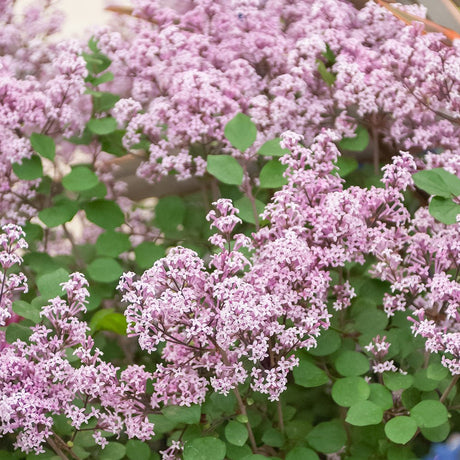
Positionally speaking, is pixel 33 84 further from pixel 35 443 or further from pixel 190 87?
pixel 35 443

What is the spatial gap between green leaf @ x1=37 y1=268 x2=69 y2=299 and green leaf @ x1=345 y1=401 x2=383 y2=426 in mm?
334

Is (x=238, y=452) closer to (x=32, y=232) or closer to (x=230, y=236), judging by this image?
(x=230, y=236)

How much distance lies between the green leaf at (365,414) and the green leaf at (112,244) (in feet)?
1.36

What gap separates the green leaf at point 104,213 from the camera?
1.17m

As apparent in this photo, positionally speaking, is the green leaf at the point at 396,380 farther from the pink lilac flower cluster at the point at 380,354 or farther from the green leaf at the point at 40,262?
the green leaf at the point at 40,262

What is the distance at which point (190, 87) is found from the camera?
3.54 ft

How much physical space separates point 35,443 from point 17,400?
0.22 ft

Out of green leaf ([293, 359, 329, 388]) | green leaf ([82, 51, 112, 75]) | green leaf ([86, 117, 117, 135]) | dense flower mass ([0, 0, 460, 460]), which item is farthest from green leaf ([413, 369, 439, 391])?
green leaf ([82, 51, 112, 75])

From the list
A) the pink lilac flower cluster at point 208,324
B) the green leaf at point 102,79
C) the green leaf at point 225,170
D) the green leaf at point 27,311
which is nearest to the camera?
the pink lilac flower cluster at point 208,324

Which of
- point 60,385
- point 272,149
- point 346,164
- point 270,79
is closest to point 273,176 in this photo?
point 272,149

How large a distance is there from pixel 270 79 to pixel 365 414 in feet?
1.96

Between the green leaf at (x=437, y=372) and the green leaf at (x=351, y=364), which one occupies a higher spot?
the green leaf at (x=437, y=372)

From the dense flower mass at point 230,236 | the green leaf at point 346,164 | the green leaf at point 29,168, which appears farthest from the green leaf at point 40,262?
the green leaf at point 346,164

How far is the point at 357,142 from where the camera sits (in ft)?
3.96
